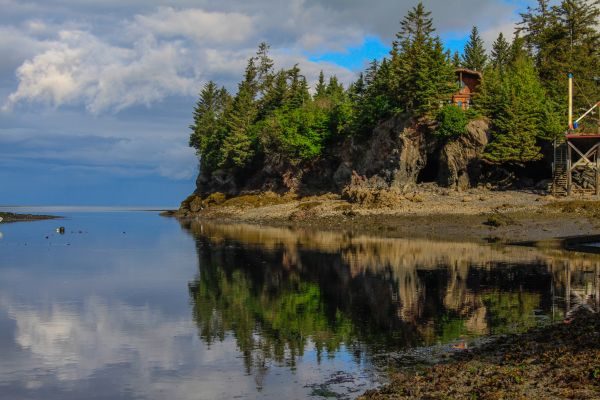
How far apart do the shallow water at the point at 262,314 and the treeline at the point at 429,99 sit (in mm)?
32490

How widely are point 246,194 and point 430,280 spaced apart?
2991 inches

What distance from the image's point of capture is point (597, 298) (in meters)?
23.4

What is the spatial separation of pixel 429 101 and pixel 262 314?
5922 centimetres

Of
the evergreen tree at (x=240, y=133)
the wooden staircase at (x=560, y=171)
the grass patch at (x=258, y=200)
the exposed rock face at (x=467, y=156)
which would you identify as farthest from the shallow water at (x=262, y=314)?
the evergreen tree at (x=240, y=133)

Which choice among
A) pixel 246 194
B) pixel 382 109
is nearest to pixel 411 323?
pixel 382 109

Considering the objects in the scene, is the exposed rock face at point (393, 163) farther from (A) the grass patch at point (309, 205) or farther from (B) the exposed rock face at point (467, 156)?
(A) the grass patch at point (309, 205)

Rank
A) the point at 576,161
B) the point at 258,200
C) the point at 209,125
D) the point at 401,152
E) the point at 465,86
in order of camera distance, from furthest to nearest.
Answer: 1. the point at 209,125
2. the point at 258,200
3. the point at 465,86
4. the point at 401,152
5. the point at 576,161

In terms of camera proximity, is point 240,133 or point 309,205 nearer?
point 309,205

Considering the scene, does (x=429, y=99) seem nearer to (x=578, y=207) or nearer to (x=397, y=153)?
(x=397, y=153)

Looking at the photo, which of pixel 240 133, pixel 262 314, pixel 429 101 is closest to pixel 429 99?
pixel 429 101

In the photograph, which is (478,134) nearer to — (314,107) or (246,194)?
(314,107)

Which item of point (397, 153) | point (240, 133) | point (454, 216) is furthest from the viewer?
point (240, 133)

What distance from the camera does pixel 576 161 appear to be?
66312 mm

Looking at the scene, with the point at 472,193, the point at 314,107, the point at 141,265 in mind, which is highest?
the point at 314,107
